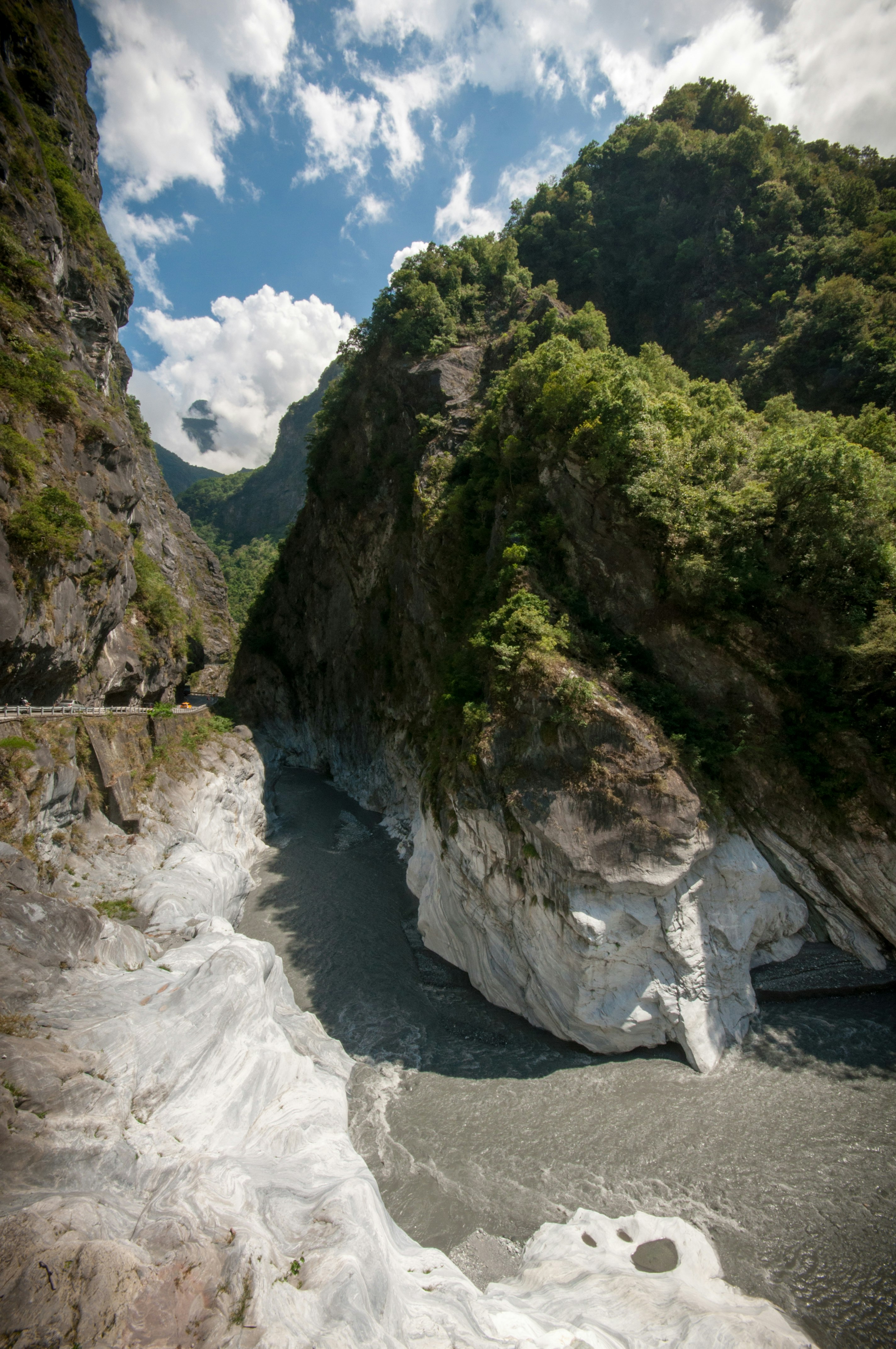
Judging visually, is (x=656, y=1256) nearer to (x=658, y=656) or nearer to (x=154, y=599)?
(x=658, y=656)

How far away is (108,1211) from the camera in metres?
6.34

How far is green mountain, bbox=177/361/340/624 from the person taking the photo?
9719cm

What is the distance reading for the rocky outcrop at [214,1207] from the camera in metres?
5.63

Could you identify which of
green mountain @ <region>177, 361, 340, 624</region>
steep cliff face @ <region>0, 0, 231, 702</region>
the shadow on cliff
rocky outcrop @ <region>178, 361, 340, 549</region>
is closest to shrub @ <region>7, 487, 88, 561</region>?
steep cliff face @ <region>0, 0, 231, 702</region>

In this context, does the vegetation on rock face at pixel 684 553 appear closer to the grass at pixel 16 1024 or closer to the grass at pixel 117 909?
the grass at pixel 117 909

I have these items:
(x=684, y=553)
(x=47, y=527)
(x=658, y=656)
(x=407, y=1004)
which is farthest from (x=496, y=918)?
(x=47, y=527)

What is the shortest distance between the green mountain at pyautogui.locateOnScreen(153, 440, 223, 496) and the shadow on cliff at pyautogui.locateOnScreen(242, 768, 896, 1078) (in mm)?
112545

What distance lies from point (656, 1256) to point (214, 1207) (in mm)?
7597

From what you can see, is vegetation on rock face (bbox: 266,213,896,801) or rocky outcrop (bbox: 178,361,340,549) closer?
vegetation on rock face (bbox: 266,213,896,801)

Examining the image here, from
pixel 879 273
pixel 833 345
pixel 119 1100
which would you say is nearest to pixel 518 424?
pixel 833 345

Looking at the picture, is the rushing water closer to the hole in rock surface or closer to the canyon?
the canyon

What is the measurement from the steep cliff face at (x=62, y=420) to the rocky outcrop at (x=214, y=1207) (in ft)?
27.1

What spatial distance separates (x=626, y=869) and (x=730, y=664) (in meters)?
6.46

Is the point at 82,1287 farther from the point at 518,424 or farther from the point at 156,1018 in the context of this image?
the point at 518,424
